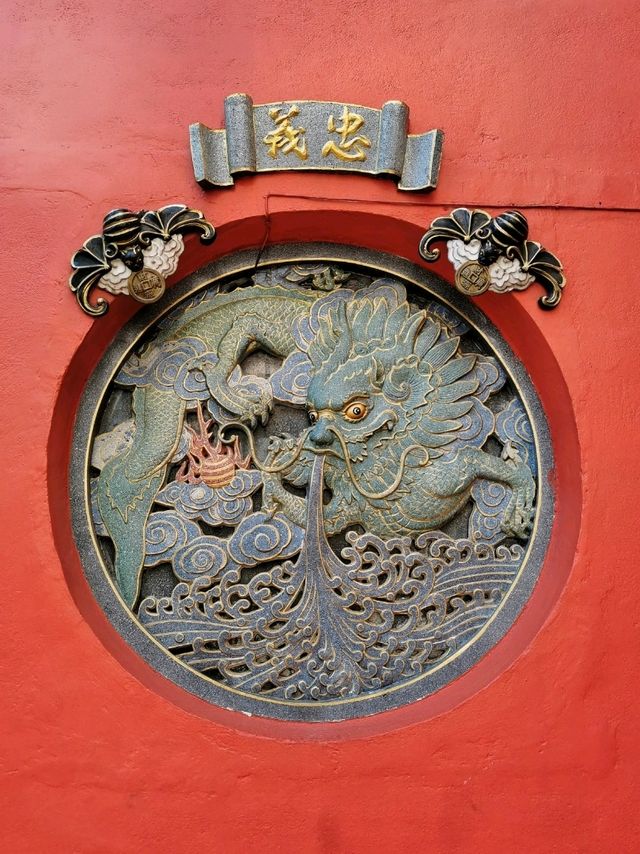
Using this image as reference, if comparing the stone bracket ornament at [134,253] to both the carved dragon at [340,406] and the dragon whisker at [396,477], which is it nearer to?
the carved dragon at [340,406]

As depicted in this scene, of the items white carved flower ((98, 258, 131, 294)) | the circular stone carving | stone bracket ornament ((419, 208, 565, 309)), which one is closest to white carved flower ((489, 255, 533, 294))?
stone bracket ornament ((419, 208, 565, 309))

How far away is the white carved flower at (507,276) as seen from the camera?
3793 millimetres

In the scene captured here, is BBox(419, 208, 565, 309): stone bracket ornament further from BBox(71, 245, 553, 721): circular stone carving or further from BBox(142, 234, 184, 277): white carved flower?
BBox(142, 234, 184, 277): white carved flower

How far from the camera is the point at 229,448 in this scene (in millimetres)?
3832

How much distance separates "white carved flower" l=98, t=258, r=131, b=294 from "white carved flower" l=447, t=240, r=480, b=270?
111 cm

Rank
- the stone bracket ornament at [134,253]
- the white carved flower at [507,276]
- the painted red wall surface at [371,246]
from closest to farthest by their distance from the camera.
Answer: the painted red wall surface at [371,246] → the stone bracket ornament at [134,253] → the white carved flower at [507,276]

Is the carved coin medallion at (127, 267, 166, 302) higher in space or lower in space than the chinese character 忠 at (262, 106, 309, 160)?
lower

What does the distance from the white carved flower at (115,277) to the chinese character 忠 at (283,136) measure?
2.12 feet

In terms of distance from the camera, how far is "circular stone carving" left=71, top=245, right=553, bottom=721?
3701 millimetres

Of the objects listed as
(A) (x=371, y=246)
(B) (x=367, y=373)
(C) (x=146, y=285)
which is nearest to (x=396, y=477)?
(B) (x=367, y=373)

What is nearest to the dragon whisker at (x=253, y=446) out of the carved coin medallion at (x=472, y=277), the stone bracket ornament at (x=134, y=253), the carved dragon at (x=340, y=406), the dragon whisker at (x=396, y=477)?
the carved dragon at (x=340, y=406)

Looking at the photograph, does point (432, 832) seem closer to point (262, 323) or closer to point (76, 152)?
point (262, 323)

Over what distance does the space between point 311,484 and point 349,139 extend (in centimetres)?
121

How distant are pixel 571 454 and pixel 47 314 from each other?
6.01 ft
